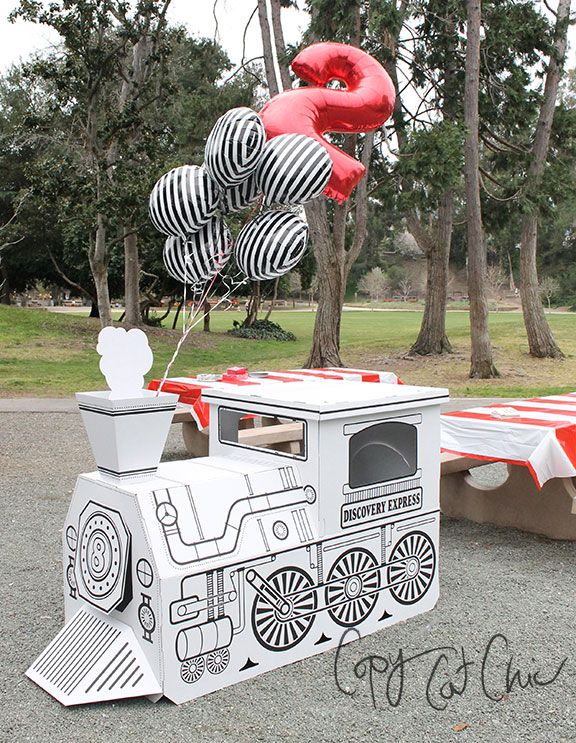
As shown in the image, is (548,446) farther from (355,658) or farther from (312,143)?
(312,143)

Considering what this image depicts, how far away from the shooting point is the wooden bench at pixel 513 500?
505 cm

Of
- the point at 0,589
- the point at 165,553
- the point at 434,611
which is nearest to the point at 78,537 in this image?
the point at 165,553

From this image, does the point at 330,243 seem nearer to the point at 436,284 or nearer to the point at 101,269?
the point at 436,284

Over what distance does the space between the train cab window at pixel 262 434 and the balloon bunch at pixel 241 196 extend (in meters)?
1.00

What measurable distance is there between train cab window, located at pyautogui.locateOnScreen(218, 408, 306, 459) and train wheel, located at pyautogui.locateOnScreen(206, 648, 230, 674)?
0.91 metres

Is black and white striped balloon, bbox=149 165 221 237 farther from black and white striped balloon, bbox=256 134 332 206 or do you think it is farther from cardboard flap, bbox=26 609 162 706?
cardboard flap, bbox=26 609 162 706

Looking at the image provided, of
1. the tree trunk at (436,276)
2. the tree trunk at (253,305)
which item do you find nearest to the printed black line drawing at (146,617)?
the tree trunk at (436,276)

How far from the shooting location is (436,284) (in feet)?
62.8

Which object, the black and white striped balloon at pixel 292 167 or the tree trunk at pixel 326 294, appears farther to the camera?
the tree trunk at pixel 326 294

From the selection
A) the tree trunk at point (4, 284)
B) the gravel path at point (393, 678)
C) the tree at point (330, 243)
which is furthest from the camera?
the tree trunk at point (4, 284)

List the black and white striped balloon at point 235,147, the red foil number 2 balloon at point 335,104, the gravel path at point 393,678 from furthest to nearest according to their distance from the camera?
the red foil number 2 balloon at point 335,104, the black and white striped balloon at point 235,147, the gravel path at point 393,678

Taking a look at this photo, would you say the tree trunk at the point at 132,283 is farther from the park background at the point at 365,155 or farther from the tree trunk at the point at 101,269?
the tree trunk at the point at 101,269

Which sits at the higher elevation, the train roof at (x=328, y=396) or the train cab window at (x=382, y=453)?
the train roof at (x=328, y=396)

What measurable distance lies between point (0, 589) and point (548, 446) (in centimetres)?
329
